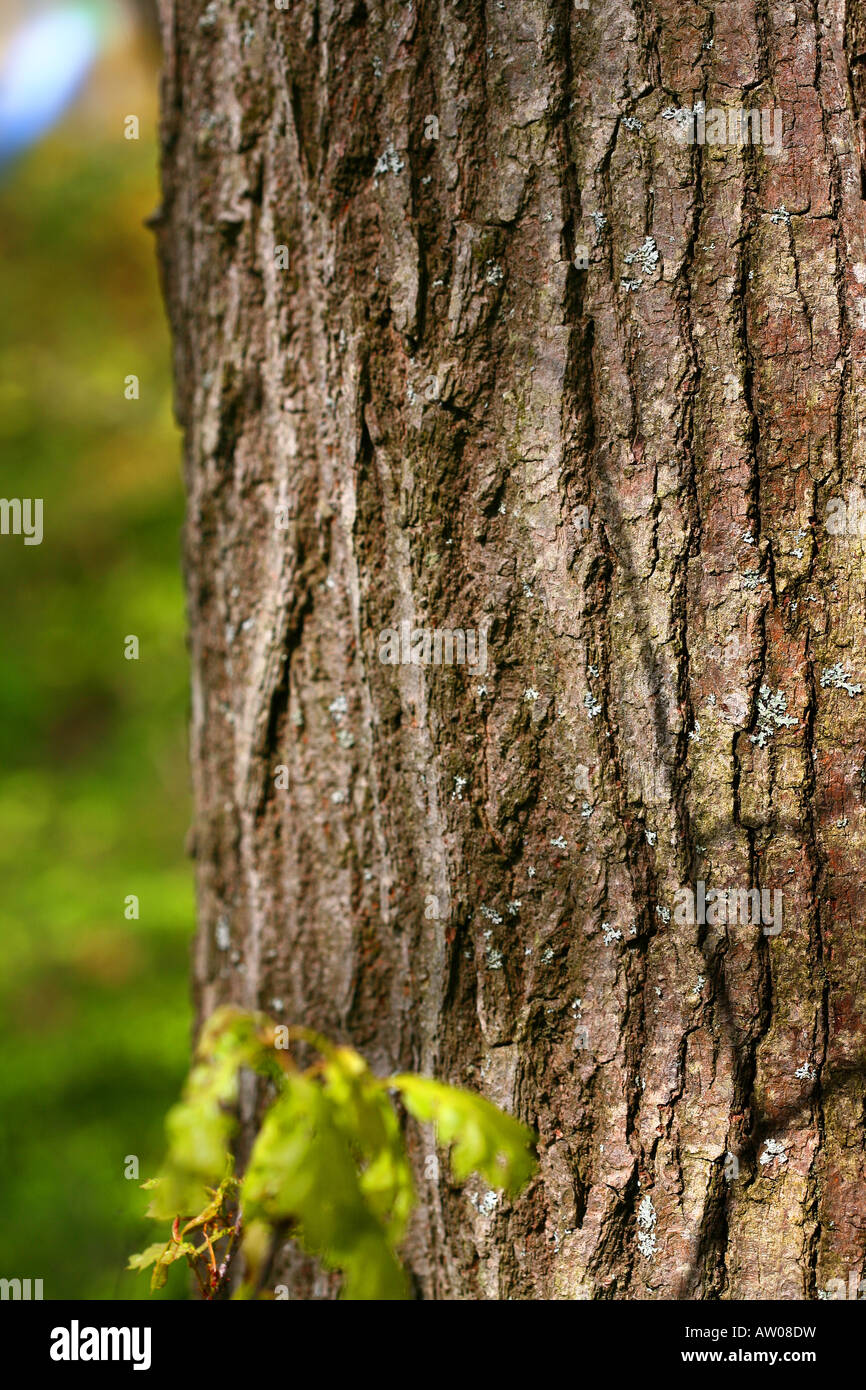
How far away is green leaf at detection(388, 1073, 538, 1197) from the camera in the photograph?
34.4 inches

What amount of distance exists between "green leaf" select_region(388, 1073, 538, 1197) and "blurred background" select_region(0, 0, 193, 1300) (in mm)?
2476

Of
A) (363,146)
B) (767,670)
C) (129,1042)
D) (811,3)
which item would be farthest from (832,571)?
(129,1042)

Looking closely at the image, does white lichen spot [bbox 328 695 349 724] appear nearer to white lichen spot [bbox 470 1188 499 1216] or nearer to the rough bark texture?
the rough bark texture

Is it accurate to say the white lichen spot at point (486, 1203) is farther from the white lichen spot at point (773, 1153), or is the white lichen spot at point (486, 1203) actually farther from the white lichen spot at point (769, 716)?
the white lichen spot at point (769, 716)

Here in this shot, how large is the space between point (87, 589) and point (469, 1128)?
16.0 feet

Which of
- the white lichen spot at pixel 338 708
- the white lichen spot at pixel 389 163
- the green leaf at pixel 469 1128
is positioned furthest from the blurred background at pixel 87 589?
the white lichen spot at pixel 389 163

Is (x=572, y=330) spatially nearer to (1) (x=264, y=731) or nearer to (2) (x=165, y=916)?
(1) (x=264, y=731)

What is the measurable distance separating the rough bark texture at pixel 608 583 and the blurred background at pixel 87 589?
2.21m

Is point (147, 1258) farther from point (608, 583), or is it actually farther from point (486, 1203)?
point (608, 583)

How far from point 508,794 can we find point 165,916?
2.84 m

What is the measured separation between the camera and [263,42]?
1.44m

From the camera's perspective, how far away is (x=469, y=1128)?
887 millimetres

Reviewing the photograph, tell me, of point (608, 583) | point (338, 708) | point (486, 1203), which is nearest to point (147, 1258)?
point (486, 1203)
